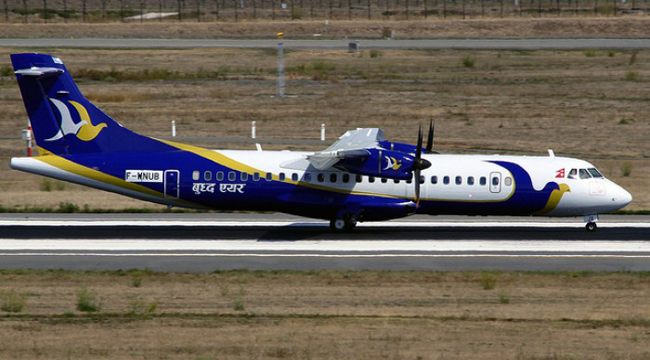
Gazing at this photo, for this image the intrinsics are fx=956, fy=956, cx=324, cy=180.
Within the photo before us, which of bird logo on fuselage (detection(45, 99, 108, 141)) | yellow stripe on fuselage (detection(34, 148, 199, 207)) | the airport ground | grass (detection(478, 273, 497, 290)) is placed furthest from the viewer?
bird logo on fuselage (detection(45, 99, 108, 141))

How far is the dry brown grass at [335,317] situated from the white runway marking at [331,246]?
385cm

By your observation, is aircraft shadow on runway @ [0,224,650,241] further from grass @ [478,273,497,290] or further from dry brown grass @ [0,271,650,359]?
grass @ [478,273,497,290]

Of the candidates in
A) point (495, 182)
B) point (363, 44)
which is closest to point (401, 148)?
point (495, 182)

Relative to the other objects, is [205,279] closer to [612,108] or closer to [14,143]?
[14,143]

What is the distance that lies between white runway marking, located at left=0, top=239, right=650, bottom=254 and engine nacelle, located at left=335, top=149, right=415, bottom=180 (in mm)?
2369

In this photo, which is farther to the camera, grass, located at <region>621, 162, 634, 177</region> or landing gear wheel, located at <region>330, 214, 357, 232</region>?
grass, located at <region>621, 162, 634, 177</region>

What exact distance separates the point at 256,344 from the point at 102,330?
356 cm

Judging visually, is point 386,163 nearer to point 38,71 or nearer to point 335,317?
→ point 335,317

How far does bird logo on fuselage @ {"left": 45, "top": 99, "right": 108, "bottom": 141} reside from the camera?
33406 millimetres

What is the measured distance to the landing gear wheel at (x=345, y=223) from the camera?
111 ft

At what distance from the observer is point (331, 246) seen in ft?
104

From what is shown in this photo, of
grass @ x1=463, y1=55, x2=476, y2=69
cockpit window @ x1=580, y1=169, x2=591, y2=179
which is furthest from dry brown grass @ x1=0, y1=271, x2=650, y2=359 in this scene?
grass @ x1=463, y1=55, x2=476, y2=69

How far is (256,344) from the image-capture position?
64.2 ft

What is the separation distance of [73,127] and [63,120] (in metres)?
0.42
